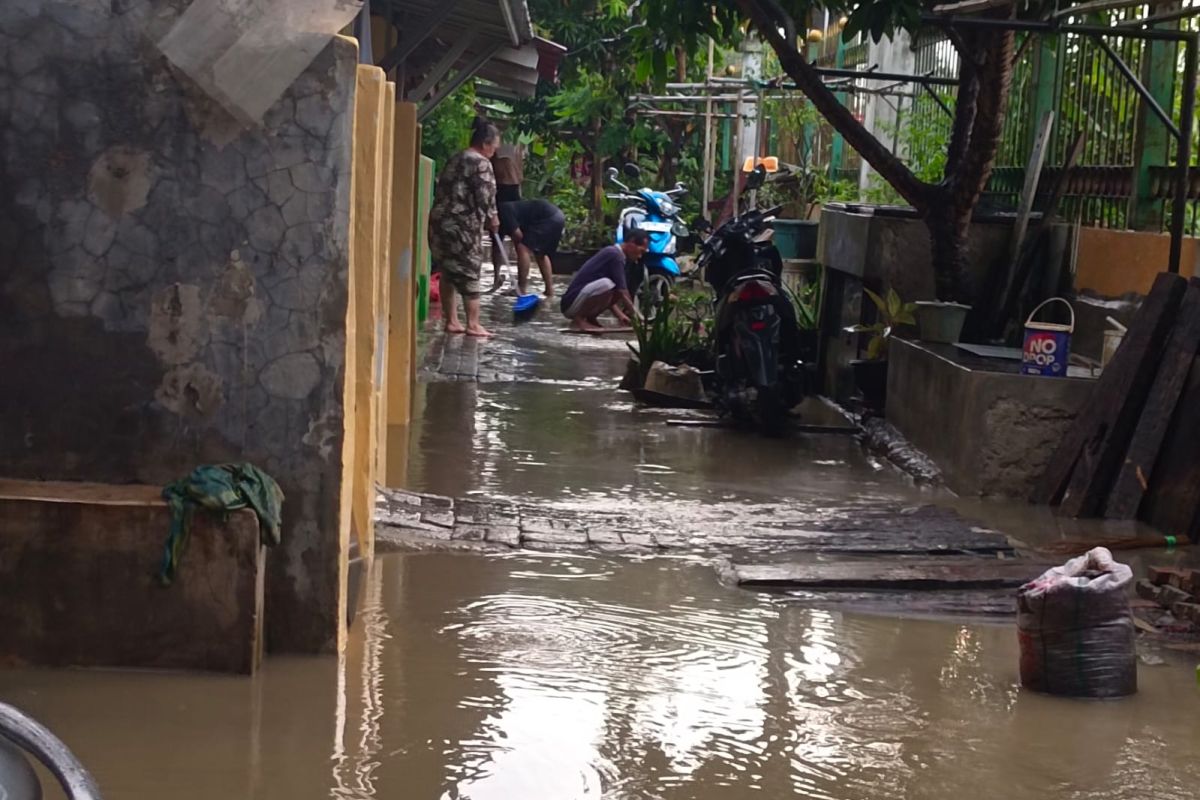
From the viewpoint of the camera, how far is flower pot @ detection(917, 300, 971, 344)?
29.7 ft

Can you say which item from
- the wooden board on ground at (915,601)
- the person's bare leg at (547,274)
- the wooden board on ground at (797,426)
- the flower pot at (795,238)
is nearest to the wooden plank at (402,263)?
the wooden board on ground at (797,426)

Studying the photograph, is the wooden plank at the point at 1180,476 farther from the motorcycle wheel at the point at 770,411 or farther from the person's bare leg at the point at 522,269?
the person's bare leg at the point at 522,269

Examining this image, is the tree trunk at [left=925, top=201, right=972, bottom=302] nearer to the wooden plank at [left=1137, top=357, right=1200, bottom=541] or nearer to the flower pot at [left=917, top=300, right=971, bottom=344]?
the flower pot at [left=917, top=300, right=971, bottom=344]

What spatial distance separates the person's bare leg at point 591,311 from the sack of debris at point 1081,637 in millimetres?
10415

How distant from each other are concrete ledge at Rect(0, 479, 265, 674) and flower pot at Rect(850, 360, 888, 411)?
6.05 m

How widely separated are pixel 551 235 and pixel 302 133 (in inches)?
547

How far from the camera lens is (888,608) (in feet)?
18.7

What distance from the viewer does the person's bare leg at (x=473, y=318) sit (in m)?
13.8

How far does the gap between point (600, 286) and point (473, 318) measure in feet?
5.23

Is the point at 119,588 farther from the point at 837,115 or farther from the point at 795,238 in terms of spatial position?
the point at 795,238

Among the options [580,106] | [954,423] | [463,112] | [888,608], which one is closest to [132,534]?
[888,608]

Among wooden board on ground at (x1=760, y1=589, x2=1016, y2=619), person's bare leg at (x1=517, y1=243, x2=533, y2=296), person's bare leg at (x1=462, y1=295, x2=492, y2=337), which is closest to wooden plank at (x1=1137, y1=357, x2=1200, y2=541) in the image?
wooden board on ground at (x1=760, y1=589, x2=1016, y2=619)

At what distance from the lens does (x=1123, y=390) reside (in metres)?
7.30

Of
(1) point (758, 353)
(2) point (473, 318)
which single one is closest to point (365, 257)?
(1) point (758, 353)
